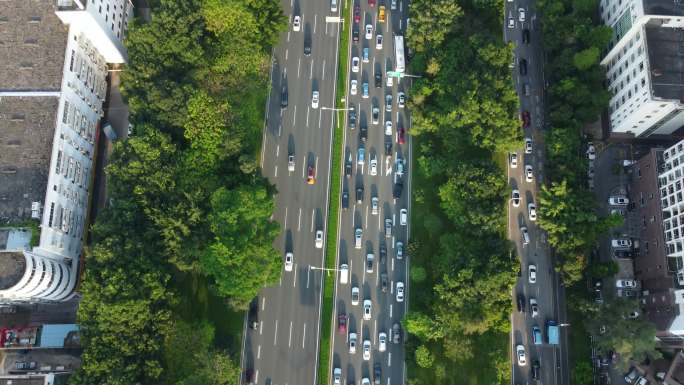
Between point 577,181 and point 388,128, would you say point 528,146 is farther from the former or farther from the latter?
point 388,128

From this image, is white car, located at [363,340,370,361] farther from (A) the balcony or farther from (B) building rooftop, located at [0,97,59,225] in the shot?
(A) the balcony

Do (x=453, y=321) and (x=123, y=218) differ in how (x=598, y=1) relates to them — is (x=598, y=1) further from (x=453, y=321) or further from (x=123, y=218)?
(x=123, y=218)

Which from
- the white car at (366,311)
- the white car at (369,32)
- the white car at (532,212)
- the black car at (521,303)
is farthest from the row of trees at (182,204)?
the white car at (532,212)

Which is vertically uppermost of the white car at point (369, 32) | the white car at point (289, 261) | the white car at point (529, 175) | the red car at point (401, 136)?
the white car at point (369, 32)

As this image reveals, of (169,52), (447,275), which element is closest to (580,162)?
(447,275)

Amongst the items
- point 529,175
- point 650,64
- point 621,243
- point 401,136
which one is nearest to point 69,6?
point 401,136

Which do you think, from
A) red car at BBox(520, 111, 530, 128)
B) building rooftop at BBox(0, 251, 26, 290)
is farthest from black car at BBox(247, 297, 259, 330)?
red car at BBox(520, 111, 530, 128)

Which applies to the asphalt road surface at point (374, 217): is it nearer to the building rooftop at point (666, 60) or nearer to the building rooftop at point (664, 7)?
the building rooftop at point (666, 60)
